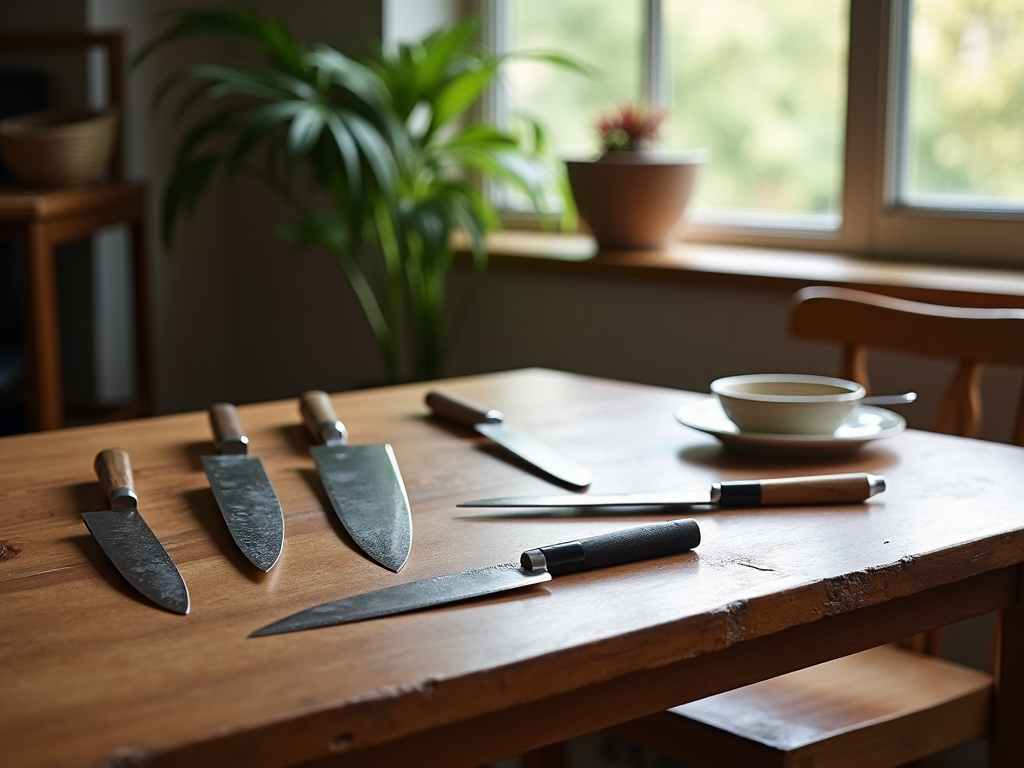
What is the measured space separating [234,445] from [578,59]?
5.72 feet

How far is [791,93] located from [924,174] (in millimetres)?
317

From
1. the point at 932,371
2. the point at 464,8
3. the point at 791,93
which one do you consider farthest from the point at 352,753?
the point at 464,8

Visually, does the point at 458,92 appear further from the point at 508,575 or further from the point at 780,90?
the point at 508,575

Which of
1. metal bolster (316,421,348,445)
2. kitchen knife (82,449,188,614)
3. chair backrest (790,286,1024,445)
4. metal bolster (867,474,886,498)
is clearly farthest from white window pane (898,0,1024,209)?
kitchen knife (82,449,188,614)

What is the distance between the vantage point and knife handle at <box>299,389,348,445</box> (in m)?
1.27

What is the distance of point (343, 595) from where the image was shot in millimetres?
850

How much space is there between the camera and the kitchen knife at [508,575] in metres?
0.80

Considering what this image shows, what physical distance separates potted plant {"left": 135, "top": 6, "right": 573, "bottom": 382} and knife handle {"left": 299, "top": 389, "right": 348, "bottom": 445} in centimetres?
88

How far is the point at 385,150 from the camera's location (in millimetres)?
2307

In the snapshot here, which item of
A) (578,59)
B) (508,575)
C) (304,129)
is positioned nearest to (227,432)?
(508,575)

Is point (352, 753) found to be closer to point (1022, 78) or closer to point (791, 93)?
→ point (1022, 78)

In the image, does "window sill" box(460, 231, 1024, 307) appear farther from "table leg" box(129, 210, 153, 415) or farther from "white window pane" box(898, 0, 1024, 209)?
"table leg" box(129, 210, 153, 415)

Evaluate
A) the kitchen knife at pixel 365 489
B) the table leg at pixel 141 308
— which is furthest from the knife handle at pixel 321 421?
the table leg at pixel 141 308

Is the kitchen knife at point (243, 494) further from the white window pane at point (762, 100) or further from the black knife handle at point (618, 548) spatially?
the white window pane at point (762, 100)
